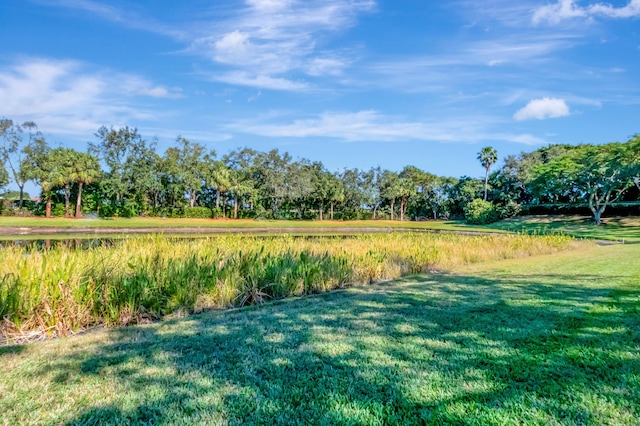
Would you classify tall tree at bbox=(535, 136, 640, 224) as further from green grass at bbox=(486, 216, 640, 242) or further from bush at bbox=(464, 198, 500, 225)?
bush at bbox=(464, 198, 500, 225)

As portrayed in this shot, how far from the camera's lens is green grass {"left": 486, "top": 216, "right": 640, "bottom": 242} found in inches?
1062

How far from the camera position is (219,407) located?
2.34 metres

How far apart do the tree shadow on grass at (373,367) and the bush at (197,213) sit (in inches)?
1477

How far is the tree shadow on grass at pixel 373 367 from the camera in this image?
2.29 metres

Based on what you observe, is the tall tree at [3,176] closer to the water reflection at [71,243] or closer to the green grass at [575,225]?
the water reflection at [71,243]

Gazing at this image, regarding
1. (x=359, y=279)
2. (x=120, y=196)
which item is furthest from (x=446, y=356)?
(x=120, y=196)

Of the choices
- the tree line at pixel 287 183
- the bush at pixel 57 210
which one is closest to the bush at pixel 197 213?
the tree line at pixel 287 183

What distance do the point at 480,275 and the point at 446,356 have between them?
4939 millimetres

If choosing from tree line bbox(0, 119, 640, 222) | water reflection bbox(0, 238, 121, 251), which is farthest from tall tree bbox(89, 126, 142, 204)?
water reflection bbox(0, 238, 121, 251)

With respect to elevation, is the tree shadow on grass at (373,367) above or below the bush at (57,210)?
below

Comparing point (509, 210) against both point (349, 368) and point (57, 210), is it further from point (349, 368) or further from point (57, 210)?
point (349, 368)

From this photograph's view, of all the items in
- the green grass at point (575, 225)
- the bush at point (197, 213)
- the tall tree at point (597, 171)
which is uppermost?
the tall tree at point (597, 171)

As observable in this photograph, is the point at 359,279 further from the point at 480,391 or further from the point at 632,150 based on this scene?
the point at 632,150

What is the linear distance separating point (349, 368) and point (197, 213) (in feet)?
132
